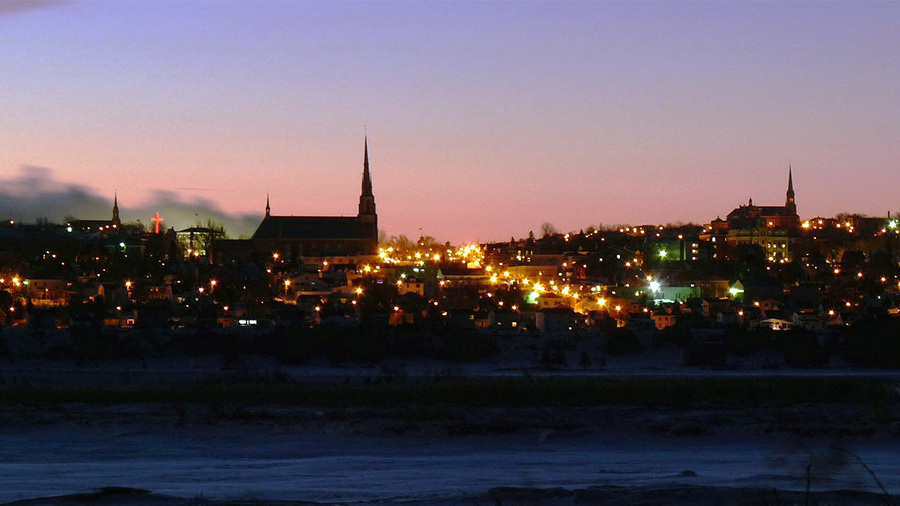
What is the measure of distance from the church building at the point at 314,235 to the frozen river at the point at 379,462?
6257 cm

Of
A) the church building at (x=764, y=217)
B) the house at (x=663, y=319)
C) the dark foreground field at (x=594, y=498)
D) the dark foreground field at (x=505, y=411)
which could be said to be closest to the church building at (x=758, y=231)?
the church building at (x=764, y=217)

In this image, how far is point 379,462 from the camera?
14453 mm

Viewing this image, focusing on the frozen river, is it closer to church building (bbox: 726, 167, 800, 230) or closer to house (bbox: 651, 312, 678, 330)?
house (bbox: 651, 312, 678, 330)

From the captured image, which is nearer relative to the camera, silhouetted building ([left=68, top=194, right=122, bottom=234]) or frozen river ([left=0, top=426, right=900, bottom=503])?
frozen river ([left=0, top=426, right=900, bottom=503])

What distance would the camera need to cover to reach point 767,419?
18234 mm

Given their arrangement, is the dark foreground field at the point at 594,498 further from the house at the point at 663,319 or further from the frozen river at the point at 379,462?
the house at the point at 663,319

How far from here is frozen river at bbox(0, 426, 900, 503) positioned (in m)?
12.1

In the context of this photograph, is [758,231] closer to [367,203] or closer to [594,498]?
[367,203]

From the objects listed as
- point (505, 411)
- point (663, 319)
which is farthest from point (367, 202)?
point (505, 411)

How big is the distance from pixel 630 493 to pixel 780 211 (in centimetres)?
9498

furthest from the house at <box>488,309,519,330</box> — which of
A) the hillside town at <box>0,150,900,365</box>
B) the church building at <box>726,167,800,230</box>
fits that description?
the church building at <box>726,167,800,230</box>

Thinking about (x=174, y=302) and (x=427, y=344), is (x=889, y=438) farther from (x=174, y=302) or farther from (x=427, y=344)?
(x=174, y=302)

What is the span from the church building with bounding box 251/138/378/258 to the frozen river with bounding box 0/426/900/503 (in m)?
62.6

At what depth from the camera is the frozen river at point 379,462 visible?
12.1 meters
